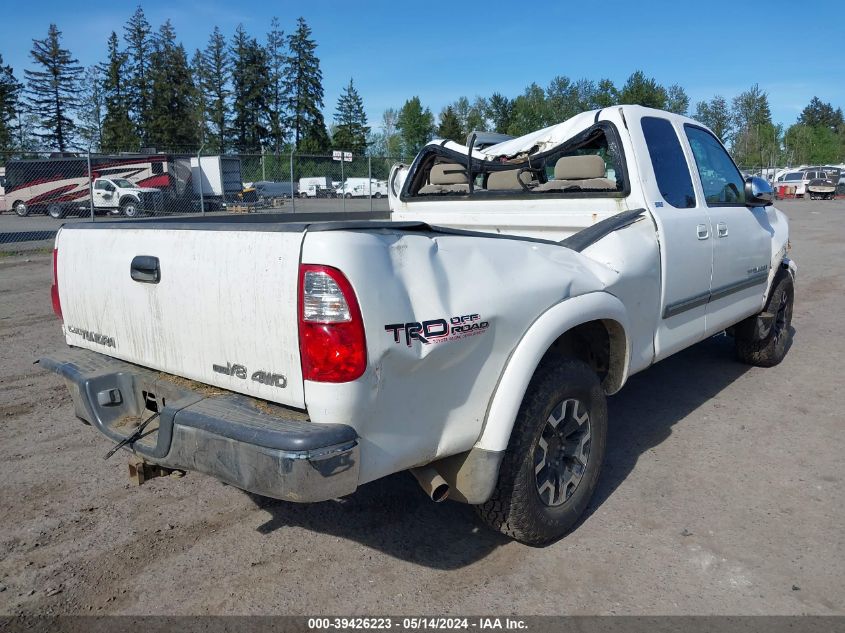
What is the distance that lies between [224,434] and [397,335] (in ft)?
2.22

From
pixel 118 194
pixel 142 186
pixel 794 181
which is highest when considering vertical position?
pixel 142 186

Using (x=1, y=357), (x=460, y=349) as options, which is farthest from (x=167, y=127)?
(x=460, y=349)

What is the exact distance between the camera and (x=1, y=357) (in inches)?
244

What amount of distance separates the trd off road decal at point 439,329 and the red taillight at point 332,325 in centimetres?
13

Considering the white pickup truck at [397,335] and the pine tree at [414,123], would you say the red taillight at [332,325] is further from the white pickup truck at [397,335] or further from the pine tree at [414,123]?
the pine tree at [414,123]

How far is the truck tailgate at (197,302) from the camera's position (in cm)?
231

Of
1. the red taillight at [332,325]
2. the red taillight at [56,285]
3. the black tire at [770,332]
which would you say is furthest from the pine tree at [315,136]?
the red taillight at [332,325]

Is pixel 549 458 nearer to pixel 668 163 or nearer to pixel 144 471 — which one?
pixel 144 471

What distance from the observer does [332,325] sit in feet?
7.18

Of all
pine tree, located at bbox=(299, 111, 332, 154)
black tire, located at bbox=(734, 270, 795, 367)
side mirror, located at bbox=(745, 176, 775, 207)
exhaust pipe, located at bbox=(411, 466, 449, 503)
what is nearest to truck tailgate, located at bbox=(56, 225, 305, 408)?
exhaust pipe, located at bbox=(411, 466, 449, 503)

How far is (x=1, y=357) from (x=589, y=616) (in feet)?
19.1

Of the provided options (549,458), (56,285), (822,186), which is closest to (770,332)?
(549,458)

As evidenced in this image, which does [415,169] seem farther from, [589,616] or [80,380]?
[589,616]

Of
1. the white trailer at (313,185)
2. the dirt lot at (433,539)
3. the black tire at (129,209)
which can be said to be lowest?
the dirt lot at (433,539)
